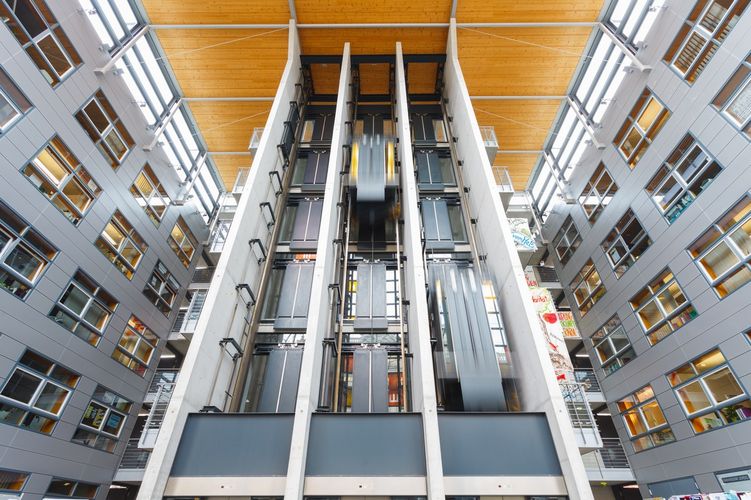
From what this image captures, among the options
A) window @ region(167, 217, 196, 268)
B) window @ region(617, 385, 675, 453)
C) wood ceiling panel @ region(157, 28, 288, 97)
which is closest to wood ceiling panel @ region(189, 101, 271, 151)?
wood ceiling panel @ region(157, 28, 288, 97)

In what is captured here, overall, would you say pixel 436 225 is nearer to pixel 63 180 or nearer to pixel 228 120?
pixel 63 180

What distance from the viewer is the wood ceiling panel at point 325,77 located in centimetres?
1606

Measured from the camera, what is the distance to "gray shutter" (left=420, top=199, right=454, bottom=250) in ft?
38.3

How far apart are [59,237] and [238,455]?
897cm

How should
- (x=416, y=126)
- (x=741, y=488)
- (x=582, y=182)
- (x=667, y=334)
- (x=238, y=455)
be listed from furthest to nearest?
(x=582, y=182), (x=416, y=126), (x=667, y=334), (x=741, y=488), (x=238, y=455)

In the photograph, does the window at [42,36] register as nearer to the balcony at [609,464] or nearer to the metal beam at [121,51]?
the metal beam at [121,51]

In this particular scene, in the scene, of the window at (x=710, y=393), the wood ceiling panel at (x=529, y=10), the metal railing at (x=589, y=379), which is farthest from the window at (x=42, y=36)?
the metal railing at (x=589, y=379)

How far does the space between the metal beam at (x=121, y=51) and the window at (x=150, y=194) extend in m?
3.90

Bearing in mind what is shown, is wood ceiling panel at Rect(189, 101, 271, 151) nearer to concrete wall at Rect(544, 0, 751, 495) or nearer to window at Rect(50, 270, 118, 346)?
window at Rect(50, 270, 118, 346)

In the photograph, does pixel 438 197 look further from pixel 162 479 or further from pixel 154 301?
pixel 154 301

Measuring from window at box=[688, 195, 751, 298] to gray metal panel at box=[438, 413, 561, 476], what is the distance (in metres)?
7.04

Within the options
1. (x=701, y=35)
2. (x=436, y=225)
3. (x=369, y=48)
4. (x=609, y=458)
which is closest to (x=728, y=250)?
(x=701, y=35)

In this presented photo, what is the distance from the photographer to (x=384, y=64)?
1636 centimetres

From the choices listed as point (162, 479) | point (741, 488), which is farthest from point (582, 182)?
point (162, 479)
